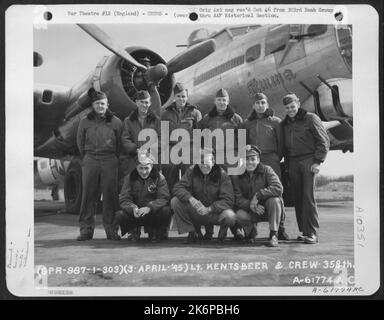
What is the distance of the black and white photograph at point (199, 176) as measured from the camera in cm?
341

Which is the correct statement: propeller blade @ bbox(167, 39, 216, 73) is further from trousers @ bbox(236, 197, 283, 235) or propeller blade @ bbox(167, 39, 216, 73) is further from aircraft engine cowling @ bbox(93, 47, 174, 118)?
trousers @ bbox(236, 197, 283, 235)

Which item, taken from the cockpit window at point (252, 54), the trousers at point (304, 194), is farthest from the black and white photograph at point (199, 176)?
the cockpit window at point (252, 54)

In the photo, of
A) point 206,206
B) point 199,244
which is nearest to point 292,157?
point 206,206

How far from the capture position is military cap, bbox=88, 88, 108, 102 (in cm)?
358

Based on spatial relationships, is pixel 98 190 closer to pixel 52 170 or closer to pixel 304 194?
pixel 52 170

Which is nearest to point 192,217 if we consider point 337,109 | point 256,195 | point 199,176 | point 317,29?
point 199,176

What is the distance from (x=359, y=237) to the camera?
11.4ft

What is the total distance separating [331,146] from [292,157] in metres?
0.30

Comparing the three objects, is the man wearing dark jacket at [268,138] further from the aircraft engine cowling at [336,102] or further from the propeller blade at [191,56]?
the propeller blade at [191,56]

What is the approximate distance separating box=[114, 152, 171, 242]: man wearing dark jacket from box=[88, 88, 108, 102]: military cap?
1.81 feet

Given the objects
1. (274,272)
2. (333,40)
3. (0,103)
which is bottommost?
(274,272)

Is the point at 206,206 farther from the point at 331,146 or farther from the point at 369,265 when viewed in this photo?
the point at 369,265

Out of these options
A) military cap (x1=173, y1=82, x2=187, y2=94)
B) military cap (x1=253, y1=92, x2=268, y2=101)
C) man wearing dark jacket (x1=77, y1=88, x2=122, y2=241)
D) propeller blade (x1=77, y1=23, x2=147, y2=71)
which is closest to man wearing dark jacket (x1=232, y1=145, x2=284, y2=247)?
military cap (x1=253, y1=92, x2=268, y2=101)

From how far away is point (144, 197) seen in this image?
3.43m
